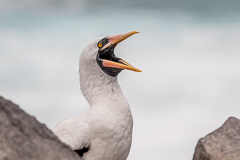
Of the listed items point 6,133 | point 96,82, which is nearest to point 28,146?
Answer: point 6,133

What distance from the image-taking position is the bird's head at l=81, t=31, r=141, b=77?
9391 mm

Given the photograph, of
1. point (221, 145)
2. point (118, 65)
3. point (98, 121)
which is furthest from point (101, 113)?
point (221, 145)

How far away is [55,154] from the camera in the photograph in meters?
5.39

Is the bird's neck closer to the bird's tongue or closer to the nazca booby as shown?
the nazca booby

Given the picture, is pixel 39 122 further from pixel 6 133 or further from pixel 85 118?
pixel 85 118

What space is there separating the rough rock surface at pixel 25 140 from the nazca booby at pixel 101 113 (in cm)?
309

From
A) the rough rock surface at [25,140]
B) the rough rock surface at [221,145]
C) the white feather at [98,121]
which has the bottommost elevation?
the rough rock surface at [221,145]

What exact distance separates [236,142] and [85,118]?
10.8 feet

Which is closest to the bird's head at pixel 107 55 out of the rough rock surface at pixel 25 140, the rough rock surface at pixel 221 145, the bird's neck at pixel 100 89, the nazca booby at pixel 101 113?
the nazca booby at pixel 101 113

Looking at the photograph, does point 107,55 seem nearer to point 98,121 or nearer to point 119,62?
point 119,62

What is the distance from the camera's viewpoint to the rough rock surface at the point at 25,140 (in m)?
5.24

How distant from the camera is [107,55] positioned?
9.74 meters

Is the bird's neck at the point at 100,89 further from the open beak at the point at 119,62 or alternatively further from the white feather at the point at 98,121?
the open beak at the point at 119,62

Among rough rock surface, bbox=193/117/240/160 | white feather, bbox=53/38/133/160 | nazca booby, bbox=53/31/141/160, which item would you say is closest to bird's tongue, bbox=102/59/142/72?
nazca booby, bbox=53/31/141/160
